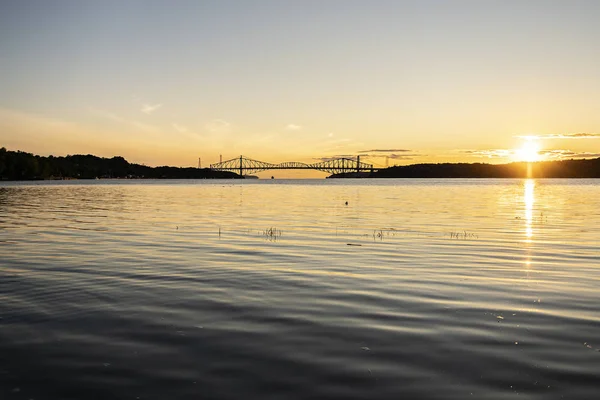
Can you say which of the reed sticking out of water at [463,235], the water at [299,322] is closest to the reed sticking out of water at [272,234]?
the water at [299,322]

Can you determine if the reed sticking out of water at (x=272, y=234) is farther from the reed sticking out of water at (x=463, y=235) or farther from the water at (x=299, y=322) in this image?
the reed sticking out of water at (x=463, y=235)

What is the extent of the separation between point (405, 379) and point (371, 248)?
15762 mm

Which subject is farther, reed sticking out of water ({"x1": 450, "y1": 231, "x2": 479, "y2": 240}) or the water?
reed sticking out of water ({"x1": 450, "y1": 231, "x2": 479, "y2": 240})

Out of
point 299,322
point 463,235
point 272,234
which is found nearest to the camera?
point 299,322

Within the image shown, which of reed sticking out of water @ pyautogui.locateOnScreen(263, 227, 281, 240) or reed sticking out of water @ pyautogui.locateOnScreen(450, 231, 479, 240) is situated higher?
reed sticking out of water @ pyautogui.locateOnScreen(450, 231, 479, 240)

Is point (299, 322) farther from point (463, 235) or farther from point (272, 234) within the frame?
point (463, 235)

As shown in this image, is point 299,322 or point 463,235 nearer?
point 299,322

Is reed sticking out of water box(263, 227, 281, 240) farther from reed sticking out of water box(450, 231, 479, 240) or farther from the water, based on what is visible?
reed sticking out of water box(450, 231, 479, 240)

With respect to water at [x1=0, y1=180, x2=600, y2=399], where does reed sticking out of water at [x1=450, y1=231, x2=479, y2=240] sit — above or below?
above

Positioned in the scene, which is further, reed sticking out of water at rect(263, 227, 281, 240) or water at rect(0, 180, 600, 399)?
reed sticking out of water at rect(263, 227, 281, 240)

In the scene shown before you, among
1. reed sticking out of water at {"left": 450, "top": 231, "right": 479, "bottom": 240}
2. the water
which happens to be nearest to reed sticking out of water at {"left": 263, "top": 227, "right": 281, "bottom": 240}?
the water

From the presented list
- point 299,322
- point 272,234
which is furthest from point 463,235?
point 299,322

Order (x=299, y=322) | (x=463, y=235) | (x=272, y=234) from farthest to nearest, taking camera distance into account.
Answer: (x=272, y=234), (x=463, y=235), (x=299, y=322)

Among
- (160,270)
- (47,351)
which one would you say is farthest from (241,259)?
(47,351)
